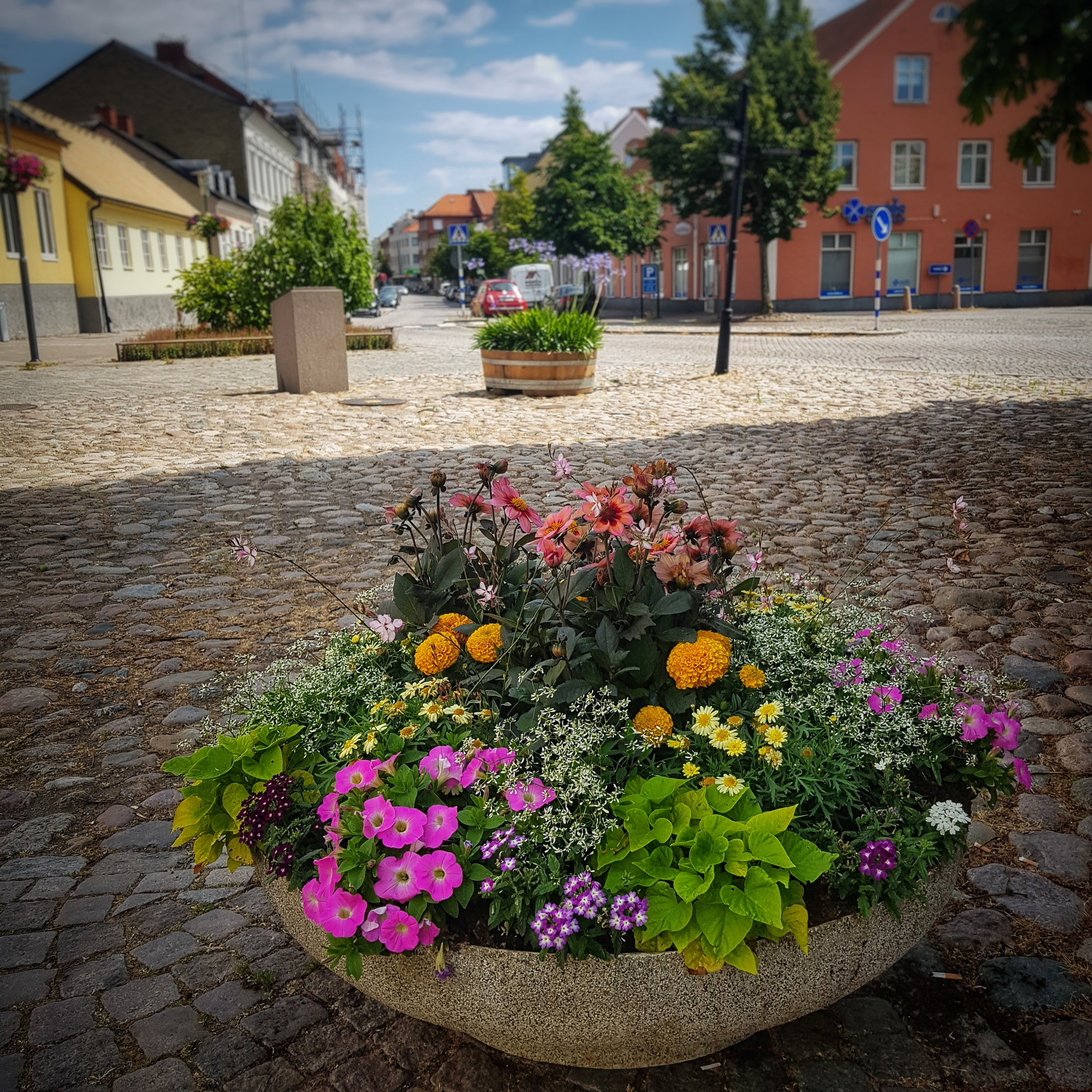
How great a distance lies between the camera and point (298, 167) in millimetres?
72562

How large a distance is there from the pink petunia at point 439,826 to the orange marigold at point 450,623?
70 centimetres

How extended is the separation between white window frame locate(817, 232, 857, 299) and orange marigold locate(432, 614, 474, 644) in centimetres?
3989

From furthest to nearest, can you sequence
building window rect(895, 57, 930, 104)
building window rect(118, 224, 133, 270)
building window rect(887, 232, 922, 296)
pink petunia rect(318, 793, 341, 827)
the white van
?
the white van → building window rect(887, 232, 922, 296) → building window rect(895, 57, 930, 104) → building window rect(118, 224, 133, 270) → pink petunia rect(318, 793, 341, 827)

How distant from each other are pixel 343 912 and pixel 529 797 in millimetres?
407

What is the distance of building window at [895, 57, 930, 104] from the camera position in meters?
37.5

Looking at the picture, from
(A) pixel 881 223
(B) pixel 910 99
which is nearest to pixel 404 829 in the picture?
(A) pixel 881 223

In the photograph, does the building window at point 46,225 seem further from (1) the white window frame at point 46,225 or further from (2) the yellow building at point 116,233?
(2) the yellow building at point 116,233

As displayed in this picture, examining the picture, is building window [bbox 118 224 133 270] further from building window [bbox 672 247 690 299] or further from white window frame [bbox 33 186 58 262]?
building window [bbox 672 247 690 299]

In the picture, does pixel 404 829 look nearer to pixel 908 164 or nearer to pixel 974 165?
pixel 908 164

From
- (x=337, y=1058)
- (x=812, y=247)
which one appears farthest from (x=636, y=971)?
(x=812, y=247)

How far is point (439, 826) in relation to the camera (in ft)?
6.48

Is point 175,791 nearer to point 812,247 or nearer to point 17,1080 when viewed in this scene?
point 17,1080

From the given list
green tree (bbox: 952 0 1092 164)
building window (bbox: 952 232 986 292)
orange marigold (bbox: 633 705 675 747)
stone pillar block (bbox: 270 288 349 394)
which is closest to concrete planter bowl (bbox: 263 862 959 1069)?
orange marigold (bbox: 633 705 675 747)

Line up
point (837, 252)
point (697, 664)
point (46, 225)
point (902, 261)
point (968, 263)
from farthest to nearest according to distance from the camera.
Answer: point (968, 263) < point (902, 261) < point (837, 252) < point (46, 225) < point (697, 664)
